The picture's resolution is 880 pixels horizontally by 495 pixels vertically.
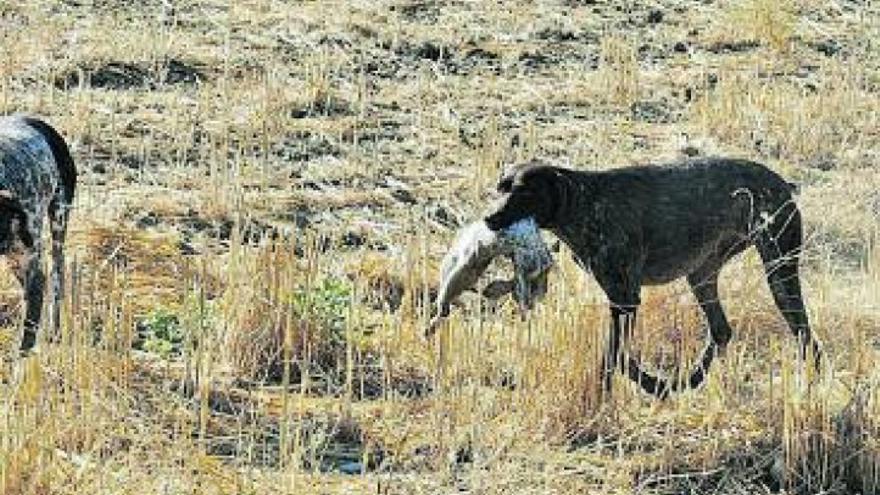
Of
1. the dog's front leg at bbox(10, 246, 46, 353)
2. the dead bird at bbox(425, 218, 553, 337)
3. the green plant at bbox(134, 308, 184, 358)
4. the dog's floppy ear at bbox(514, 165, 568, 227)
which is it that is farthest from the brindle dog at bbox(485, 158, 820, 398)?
the dog's front leg at bbox(10, 246, 46, 353)

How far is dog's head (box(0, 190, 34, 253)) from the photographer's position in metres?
7.41

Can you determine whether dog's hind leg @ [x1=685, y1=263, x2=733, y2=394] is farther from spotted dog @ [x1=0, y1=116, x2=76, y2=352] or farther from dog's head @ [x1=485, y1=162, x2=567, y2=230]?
spotted dog @ [x1=0, y1=116, x2=76, y2=352]

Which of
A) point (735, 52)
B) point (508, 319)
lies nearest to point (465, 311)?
point (508, 319)

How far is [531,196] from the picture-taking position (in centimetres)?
713

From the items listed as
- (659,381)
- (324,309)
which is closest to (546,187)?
(659,381)

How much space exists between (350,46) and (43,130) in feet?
19.0

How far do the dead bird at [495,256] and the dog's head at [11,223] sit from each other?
1773mm

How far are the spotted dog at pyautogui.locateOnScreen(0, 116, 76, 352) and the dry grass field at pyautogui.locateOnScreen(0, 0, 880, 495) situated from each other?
0.20 meters

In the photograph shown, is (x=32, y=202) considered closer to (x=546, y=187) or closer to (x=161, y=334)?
(x=161, y=334)

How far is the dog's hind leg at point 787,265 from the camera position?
25.0 feet

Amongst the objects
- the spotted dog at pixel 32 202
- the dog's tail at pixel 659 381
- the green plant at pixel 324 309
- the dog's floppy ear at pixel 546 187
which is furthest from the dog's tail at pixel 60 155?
the dog's tail at pixel 659 381

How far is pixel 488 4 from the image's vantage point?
51.4 feet

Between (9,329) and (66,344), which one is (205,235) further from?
(66,344)

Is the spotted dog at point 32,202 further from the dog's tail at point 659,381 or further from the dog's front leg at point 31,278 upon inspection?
the dog's tail at point 659,381
